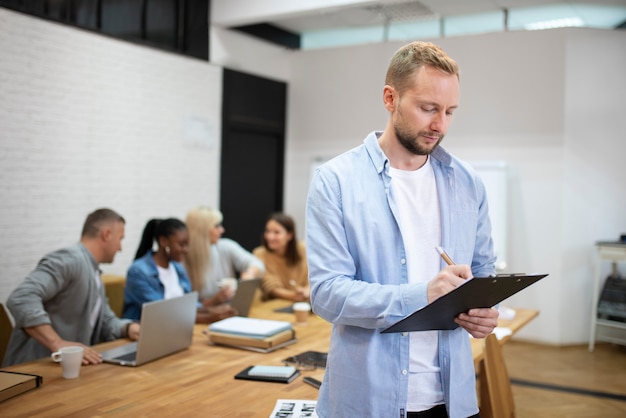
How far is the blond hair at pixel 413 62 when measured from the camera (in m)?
1.38

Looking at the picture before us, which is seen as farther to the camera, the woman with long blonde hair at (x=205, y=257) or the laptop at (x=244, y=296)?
the woman with long blonde hair at (x=205, y=257)

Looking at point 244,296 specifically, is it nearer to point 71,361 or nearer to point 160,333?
point 160,333

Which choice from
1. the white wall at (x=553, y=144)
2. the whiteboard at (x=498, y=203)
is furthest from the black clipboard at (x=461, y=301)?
the white wall at (x=553, y=144)

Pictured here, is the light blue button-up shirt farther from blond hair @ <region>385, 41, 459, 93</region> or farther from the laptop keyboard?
the laptop keyboard

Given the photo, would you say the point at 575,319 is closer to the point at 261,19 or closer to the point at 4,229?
the point at 261,19

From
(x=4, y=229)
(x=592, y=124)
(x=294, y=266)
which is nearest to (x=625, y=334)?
(x=592, y=124)

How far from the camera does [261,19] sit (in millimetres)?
6012

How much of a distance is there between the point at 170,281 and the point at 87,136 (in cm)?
203

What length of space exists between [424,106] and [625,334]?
513 cm

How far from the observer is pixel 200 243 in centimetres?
433

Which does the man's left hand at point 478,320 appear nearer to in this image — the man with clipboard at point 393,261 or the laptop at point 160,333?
the man with clipboard at point 393,261

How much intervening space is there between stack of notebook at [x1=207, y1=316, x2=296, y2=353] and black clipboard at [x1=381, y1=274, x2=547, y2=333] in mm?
1450

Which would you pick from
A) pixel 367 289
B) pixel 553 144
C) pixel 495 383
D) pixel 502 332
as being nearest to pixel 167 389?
pixel 367 289

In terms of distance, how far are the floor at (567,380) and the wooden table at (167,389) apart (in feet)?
5.61
